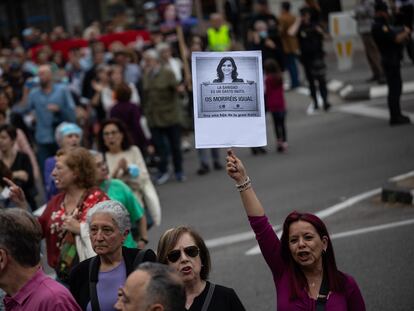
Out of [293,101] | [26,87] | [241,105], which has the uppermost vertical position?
[241,105]

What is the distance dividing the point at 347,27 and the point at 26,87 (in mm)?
8864

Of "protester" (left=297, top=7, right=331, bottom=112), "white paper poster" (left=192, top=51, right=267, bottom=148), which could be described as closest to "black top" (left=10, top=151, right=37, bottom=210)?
"white paper poster" (left=192, top=51, right=267, bottom=148)

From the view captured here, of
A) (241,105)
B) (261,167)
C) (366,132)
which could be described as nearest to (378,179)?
(261,167)

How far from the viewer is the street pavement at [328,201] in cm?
976

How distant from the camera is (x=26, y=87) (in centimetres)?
1891

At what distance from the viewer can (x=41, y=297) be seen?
208 inches

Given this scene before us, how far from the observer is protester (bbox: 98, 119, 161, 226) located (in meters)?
9.95

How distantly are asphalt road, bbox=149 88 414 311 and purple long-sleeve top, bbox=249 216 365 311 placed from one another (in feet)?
8.52

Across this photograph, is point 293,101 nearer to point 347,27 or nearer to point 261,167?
point 347,27

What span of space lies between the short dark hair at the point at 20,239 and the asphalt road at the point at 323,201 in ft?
12.8

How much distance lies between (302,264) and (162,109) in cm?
1061

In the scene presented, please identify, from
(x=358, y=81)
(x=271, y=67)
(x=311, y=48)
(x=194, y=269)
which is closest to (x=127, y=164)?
(x=194, y=269)

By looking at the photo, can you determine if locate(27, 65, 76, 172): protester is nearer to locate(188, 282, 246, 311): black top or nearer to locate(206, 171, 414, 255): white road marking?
locate(206, 171, 414, 255): white road marking

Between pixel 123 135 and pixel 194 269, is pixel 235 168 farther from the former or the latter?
pixel 123 135
